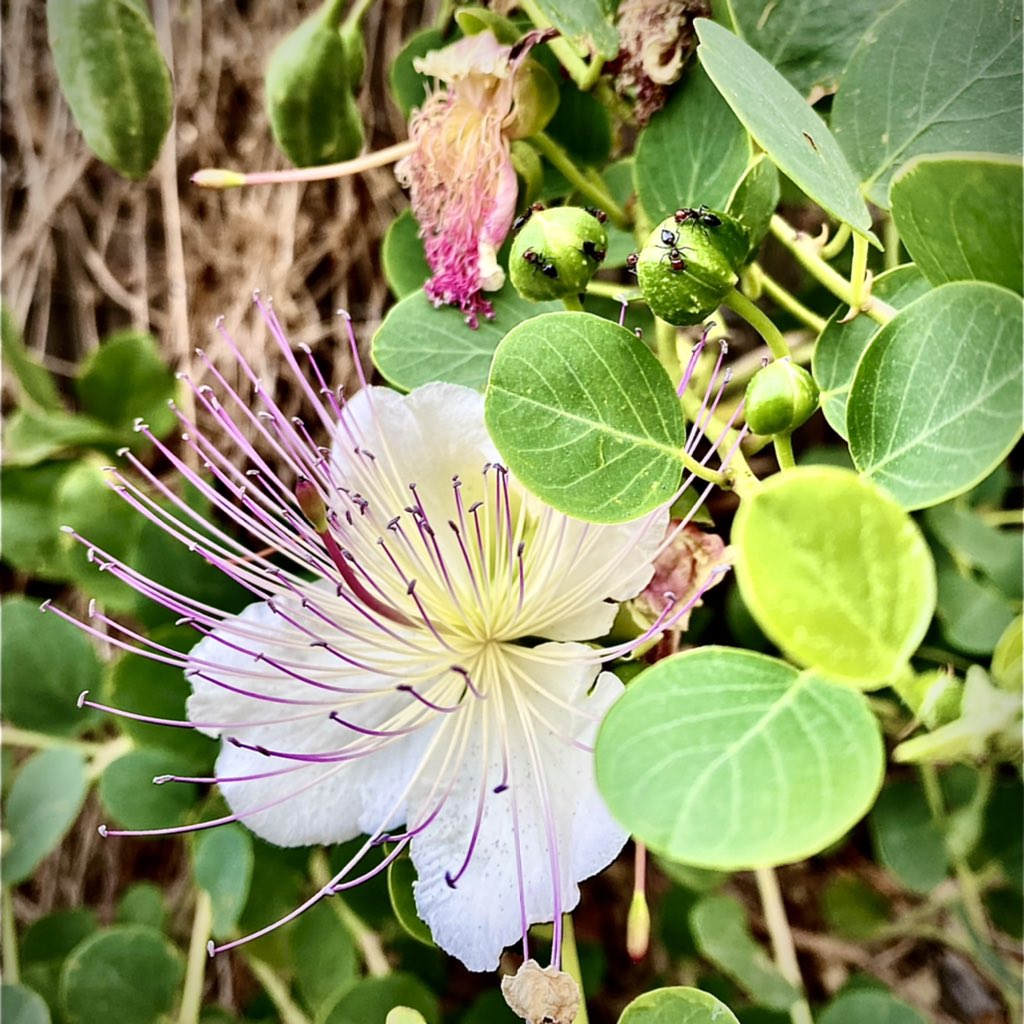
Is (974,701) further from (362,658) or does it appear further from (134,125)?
(134,125)

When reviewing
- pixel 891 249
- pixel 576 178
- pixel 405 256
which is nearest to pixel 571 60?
pixel 576 178

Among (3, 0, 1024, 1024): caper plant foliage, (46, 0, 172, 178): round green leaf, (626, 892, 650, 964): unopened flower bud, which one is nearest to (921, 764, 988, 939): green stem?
(3, 0, 1024, 1024): caper plant foliage

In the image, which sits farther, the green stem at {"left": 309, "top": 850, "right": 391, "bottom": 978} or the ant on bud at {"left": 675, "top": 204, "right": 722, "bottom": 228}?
→ the green stem at {"left": 309, "top": 850, "right": 391, "bottom": 978}

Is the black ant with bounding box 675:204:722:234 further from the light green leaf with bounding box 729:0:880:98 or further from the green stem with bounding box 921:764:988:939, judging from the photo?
the green stem with bounding box 921:764:988:939

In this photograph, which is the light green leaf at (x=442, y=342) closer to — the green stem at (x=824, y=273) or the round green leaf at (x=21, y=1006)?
the green stem at (x=824, y=273)

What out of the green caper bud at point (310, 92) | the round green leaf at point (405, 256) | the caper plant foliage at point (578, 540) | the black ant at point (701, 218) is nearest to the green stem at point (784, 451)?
the caper plant foliage at point (578, 540)

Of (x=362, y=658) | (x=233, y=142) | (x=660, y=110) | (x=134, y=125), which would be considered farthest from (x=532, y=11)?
(x=233, y=142)
